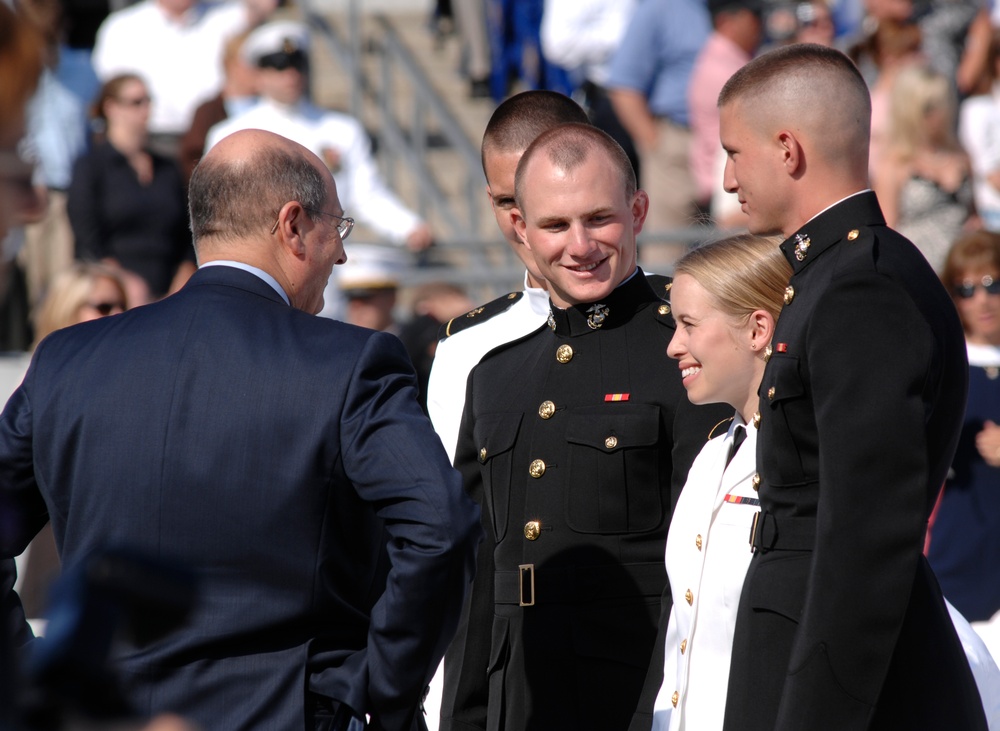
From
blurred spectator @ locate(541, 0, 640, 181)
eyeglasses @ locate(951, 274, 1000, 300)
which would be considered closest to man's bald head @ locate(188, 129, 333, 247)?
eyeglasses @ locate(951, 274, 1000, 300)

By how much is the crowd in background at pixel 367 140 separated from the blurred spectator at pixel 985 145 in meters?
0.01

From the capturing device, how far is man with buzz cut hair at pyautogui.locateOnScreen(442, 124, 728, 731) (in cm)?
362

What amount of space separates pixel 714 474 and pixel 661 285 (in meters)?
0.83

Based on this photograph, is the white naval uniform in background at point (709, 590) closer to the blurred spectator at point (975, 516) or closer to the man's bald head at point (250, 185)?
the man's bald head at point (250, 185)

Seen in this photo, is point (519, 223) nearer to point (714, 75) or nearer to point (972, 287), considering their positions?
point (972, 287)

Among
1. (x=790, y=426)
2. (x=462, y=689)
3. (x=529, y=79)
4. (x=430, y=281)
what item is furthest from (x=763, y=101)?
(x=529, y=79)

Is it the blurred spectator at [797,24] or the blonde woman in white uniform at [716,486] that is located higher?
the blurred spectator at [797,24]

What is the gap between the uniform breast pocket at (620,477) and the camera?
11.9 ft

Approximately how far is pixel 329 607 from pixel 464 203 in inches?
362

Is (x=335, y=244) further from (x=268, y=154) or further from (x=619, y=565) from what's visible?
(x=619, y=565)

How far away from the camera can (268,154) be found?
3.20 metres

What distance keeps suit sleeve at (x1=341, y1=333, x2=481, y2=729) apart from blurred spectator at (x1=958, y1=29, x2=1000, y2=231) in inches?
261

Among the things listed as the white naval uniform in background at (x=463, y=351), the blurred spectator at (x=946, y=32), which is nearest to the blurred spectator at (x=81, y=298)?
the white naval uniform in background at (x=463, y=351)

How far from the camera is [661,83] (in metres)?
9.55
